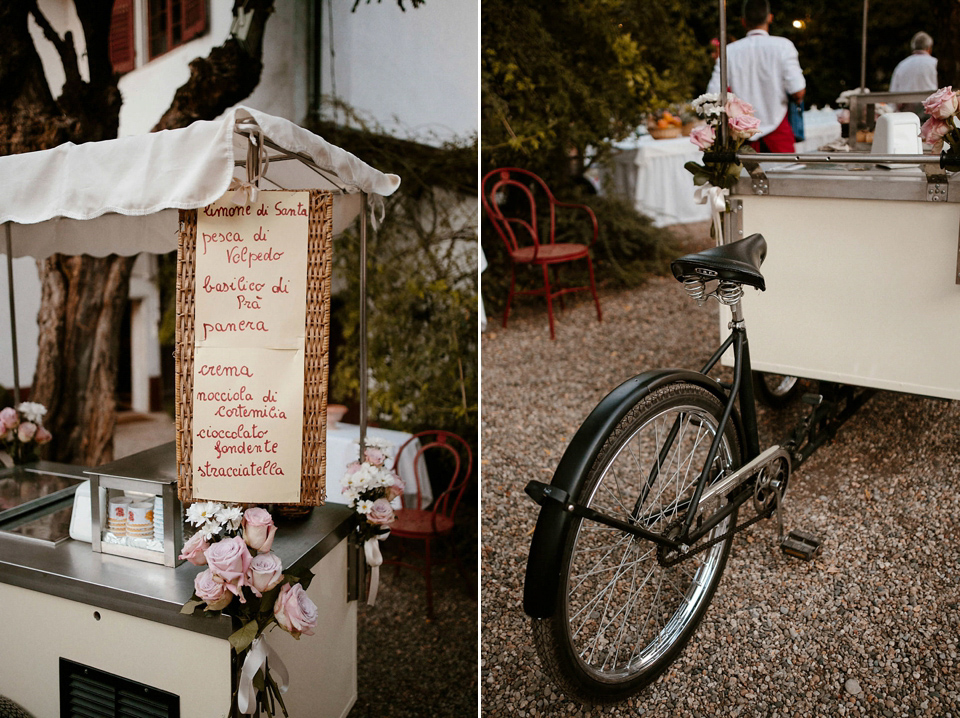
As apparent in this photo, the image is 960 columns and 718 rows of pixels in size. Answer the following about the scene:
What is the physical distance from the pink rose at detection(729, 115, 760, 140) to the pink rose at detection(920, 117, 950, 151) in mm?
602

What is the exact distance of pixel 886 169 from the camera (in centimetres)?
311

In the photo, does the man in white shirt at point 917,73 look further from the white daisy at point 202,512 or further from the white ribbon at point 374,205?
the white daisy at point 202,512

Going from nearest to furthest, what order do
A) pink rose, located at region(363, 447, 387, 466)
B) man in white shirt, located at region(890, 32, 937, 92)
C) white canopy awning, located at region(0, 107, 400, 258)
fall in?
white canopy awning, located at region(0, 107, 400, 258) → pink rose, located at region(363, 447, 387, 466) → man in white shirt, located at region(890, 32, 937, 92)

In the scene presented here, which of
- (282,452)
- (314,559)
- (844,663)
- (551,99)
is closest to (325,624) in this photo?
(314,559)

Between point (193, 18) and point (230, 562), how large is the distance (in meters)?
3.76

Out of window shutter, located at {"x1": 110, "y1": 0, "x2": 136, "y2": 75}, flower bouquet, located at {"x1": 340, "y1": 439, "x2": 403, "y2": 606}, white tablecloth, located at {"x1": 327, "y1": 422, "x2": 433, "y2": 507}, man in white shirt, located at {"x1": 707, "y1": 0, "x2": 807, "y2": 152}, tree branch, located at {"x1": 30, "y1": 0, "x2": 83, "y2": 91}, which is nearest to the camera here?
flower bouquet, located at {"x1": 340, "y1": 439, "x2": 403, "y2": 606}

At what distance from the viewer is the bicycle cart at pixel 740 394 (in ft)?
6.60

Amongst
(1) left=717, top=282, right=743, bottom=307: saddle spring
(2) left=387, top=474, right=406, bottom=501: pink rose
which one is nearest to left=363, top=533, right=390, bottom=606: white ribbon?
(2) left=387, top=474, right=406, bottom=501: pink rose

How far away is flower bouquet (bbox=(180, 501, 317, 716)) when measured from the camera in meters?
1.96

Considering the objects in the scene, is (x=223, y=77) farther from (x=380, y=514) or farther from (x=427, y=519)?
(x=380, y=514)

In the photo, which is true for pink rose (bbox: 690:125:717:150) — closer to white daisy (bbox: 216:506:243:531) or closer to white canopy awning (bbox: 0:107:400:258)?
white canopy awning (bbox: 0:107:400:258)

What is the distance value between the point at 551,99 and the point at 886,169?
356 centimetres

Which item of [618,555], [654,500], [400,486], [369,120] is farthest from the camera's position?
[369,120]

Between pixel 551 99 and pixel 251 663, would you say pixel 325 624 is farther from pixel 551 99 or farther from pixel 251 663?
pixel 551 99
